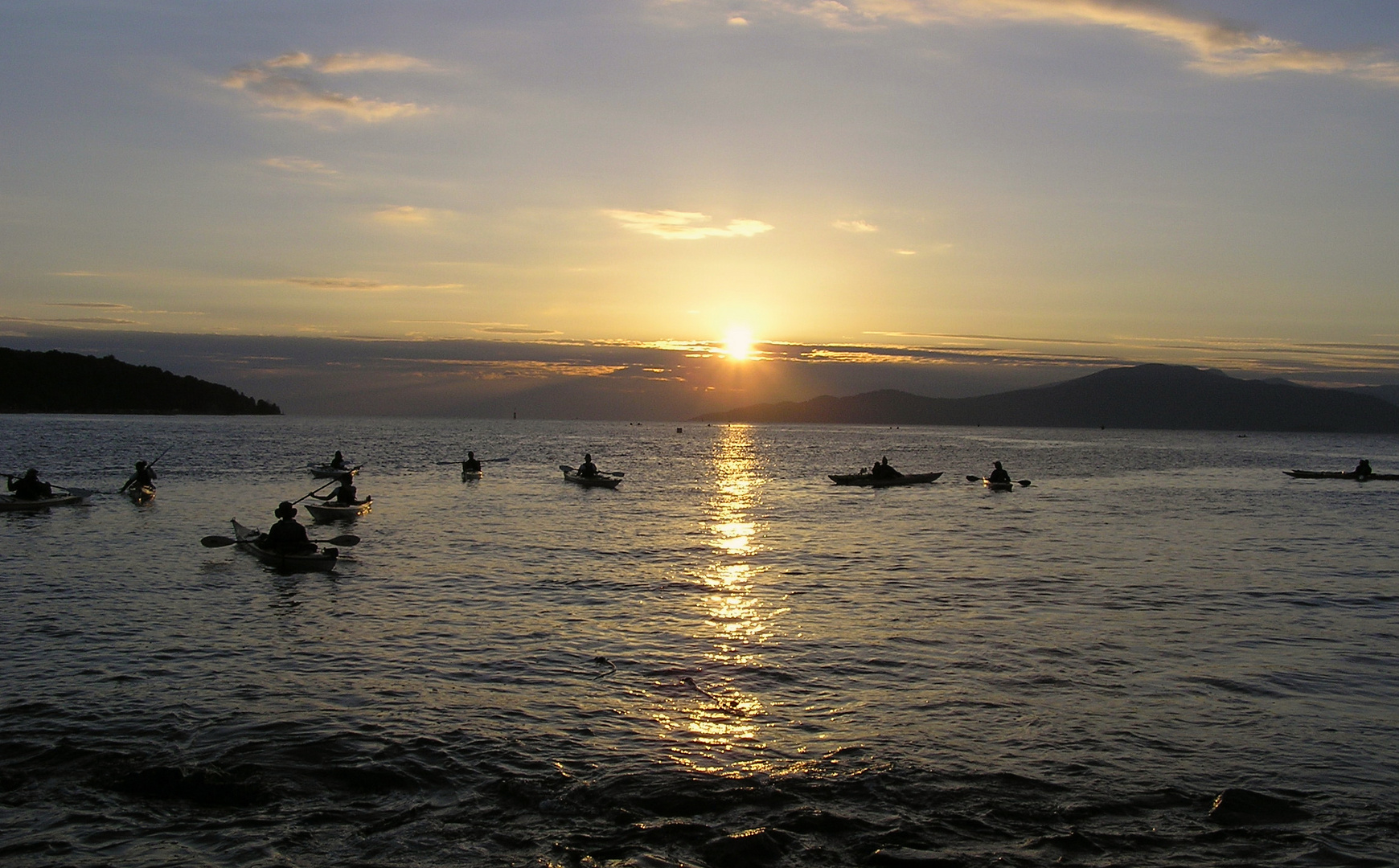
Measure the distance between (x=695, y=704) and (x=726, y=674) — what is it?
77.8 inches

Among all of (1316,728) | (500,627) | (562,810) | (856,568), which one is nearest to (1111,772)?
(1316,728)

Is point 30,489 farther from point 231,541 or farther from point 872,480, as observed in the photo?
point 872,480

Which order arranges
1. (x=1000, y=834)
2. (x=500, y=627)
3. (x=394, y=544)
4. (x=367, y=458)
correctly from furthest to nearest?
(x=367, y=458)
(x=394, y=544)
(x=500, y=627)
(x=1000, y=834)

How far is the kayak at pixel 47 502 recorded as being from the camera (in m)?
41.4

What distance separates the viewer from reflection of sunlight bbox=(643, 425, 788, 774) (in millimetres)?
12656

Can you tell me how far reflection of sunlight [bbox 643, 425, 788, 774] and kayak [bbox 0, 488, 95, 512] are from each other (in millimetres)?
30290

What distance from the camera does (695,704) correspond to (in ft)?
48.8

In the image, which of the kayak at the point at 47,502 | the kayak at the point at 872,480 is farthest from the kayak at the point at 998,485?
the kayak at the point at 47,502

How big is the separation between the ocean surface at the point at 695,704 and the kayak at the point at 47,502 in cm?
1073

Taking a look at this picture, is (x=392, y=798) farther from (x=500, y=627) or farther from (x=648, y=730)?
(x=500, y=627)

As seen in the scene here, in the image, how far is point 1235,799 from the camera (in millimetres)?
11227

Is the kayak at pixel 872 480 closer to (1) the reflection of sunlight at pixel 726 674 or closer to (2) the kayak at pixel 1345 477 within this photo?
(1) the reflection of sunlight at pixel 726 674

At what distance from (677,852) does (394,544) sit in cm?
2640

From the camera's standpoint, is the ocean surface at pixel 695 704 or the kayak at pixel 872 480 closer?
the ocean surface at pixel 695 704
